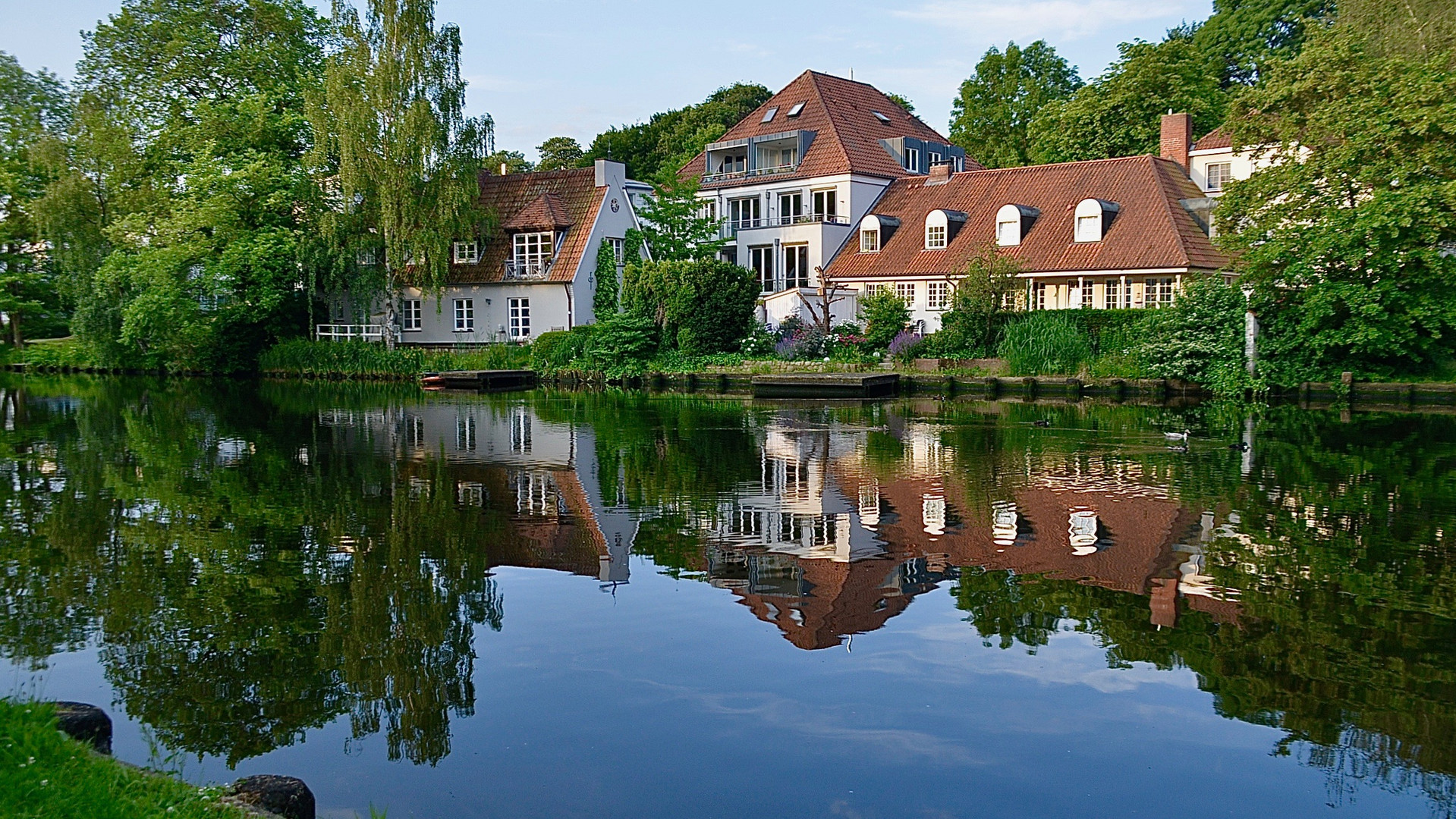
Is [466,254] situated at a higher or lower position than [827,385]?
higher

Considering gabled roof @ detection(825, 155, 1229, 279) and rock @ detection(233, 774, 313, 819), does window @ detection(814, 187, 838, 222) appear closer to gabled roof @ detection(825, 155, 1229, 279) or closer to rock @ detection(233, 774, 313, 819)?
gabled roof @ detection(825, 155, 1229, 279)

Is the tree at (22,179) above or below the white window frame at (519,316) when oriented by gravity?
above

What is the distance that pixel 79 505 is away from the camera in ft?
51.8

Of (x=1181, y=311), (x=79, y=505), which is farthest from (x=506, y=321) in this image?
(x=79, y=505)

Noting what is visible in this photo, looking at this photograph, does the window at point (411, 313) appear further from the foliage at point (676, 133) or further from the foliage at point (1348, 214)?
the foliage at point (1348, 214)

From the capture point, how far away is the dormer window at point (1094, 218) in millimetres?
40750

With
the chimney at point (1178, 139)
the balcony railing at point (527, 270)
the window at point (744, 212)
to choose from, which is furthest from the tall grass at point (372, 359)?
the chimney at point (1178, 139)

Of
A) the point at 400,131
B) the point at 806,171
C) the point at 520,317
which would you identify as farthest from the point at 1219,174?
the point at 400,131

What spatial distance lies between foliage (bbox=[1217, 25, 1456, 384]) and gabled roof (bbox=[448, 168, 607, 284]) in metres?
25.0

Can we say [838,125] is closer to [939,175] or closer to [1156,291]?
[939,175]

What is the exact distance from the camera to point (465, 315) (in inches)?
2031

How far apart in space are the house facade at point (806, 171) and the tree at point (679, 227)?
1980mm

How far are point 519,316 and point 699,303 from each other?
10.7m

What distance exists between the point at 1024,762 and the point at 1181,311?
2948cm
